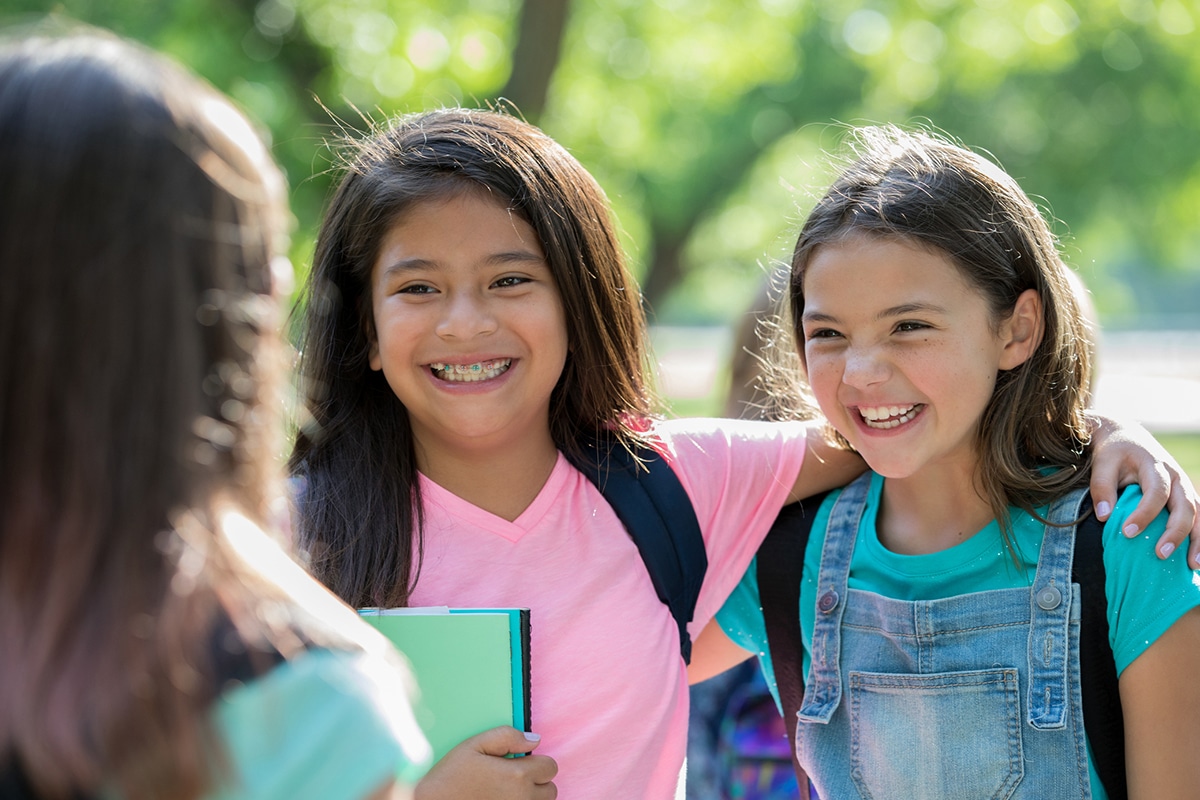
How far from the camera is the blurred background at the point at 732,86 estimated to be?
7031mm

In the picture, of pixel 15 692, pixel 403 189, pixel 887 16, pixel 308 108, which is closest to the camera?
pixel 15 692

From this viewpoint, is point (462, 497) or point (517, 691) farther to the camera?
point (462, 497)

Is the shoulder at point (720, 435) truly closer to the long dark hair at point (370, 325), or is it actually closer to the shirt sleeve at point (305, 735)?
the long dark hair at point (370, 325)

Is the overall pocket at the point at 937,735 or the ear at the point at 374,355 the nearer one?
the overall pocket at the point at 937,735

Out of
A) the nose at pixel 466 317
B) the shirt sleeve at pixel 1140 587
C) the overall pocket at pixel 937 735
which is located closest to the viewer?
the shirt sleeve at pixel 1140 587

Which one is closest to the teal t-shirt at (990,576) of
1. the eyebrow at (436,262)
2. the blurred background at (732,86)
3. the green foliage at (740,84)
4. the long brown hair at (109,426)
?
the eyebrow at (436,262)

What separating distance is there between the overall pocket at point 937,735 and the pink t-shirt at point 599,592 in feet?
1.05

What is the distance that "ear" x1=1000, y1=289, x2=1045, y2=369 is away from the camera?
2025 mm

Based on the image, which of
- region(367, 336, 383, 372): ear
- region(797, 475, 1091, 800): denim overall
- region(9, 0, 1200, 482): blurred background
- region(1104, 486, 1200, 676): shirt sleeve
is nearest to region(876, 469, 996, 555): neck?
region(797, 475, 1091, 800): denim overall

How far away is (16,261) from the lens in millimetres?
908

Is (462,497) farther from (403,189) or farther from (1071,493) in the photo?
(1071,493)

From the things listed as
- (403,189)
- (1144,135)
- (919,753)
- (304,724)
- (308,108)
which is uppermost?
(1144,135)

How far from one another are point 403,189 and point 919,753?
132 centimetres

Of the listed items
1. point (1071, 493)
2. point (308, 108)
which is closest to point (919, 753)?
point (1071, 493)
